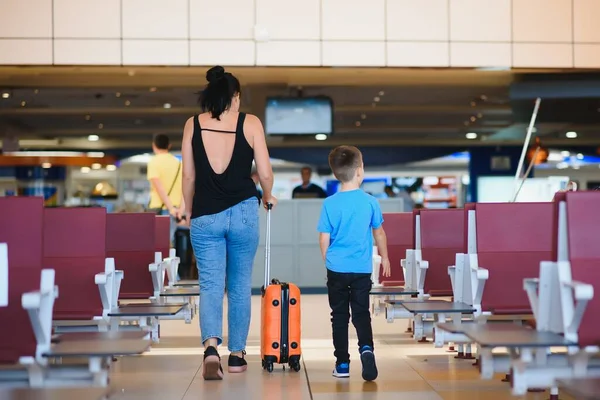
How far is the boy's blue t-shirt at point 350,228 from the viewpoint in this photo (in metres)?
5.34

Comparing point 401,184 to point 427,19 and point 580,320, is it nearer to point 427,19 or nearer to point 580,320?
point 427,19

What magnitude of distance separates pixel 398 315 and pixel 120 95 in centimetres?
1068

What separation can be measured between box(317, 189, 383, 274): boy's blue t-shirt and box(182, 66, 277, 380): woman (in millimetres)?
409

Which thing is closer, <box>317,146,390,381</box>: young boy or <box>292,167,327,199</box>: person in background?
<box>317,146,390,381</box>: young boy

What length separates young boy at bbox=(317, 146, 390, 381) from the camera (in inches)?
210

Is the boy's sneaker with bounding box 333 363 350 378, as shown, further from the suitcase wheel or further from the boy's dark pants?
the suitcase wheel

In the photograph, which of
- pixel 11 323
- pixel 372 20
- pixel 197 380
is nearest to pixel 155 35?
pixel 372 20

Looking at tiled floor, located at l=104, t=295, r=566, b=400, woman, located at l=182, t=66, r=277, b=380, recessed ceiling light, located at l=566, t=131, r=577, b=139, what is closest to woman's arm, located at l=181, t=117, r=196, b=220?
woman, located at l=182, t=66, r=277, b=380

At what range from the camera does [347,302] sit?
541 cm

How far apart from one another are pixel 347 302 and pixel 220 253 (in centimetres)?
74

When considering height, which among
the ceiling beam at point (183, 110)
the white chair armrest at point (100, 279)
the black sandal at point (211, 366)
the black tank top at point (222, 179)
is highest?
the ceiling beam at point (183, 110)

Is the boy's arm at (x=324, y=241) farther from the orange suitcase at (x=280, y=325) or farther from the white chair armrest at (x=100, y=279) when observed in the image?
the white chair armrest at (x=100, y=279)

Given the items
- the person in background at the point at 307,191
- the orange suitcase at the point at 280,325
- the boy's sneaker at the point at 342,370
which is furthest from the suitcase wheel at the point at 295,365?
the person in background at the point at 307,191

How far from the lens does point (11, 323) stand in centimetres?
388
